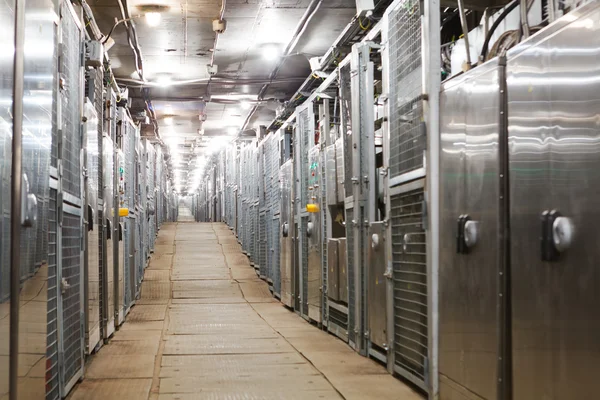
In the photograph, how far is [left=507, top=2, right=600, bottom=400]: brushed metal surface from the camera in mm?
2594

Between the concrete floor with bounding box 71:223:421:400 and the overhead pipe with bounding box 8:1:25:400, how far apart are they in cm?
228

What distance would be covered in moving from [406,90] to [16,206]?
3.13m

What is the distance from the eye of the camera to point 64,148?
4.46 meters

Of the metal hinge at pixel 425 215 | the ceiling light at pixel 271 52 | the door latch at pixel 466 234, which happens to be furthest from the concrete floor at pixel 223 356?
the ceiling light at pixel 271 52

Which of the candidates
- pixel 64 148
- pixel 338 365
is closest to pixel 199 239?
pixel 338 365

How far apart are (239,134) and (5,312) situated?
51.6ft

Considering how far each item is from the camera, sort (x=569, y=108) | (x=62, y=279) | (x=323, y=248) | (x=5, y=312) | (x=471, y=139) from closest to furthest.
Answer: (x=5, y=312) < (x=569, y=108) < (x=471, y=139) < (x=62, y=279) < (x=323, y=248)

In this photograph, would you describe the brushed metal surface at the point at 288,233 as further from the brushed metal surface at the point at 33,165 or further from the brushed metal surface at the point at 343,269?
the brushed metal surface at the point at 33,165

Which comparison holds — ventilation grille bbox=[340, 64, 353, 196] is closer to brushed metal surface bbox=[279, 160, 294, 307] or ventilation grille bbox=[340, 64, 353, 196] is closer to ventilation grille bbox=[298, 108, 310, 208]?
ventilation grille bbox=[298, 108, 310, 208]

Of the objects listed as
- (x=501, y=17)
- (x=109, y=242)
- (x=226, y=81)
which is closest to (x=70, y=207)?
(x=109, y=242)

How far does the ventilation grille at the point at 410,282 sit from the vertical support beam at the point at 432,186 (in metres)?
0.17

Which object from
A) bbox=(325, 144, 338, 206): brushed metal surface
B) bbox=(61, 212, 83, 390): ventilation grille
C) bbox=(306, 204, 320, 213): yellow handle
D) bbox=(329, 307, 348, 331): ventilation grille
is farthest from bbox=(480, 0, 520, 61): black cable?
bbox=(306, 204, 320, 213): yellow handle

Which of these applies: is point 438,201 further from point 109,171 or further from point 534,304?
point 109,171

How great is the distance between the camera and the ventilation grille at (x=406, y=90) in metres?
4.78
